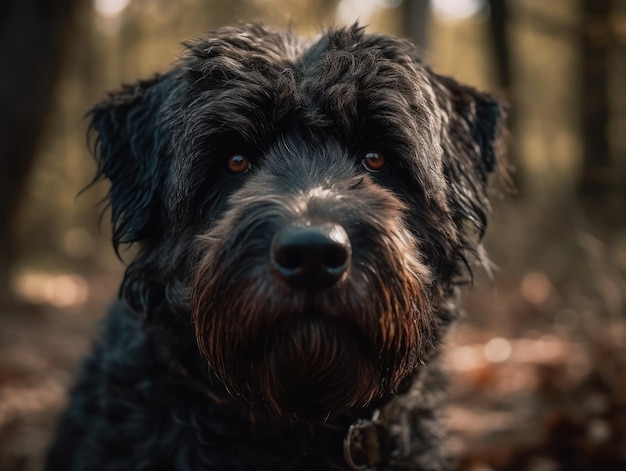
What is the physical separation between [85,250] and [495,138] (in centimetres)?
2135

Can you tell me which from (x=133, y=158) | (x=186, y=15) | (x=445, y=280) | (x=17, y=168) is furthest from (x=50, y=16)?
(x=186, y=15)

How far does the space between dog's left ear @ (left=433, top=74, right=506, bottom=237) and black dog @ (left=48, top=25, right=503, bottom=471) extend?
0.04 ft

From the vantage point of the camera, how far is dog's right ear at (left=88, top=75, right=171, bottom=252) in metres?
3.19

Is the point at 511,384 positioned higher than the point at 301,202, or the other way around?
the point at 301,202

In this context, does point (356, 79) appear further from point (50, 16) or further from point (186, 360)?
point (50, 16)

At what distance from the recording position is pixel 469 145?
3416mm

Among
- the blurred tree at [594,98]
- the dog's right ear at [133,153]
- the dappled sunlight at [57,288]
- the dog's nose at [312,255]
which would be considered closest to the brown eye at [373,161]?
the dog's nose at [312,255]

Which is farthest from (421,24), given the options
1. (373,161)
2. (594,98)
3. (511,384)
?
(594,98)

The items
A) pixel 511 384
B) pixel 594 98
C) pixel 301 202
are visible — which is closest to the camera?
pixel 301 202

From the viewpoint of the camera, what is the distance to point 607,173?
214 inches

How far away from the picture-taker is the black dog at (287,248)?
239 cm

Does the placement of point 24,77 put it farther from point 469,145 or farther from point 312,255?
point 312,255

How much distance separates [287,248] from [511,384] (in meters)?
3.94

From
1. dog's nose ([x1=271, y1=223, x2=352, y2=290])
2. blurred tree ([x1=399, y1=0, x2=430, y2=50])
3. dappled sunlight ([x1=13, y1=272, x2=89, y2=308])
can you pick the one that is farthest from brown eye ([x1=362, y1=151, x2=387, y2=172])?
dappled sunlight ([x1=13, y1=272, x2=89, y2=308])
